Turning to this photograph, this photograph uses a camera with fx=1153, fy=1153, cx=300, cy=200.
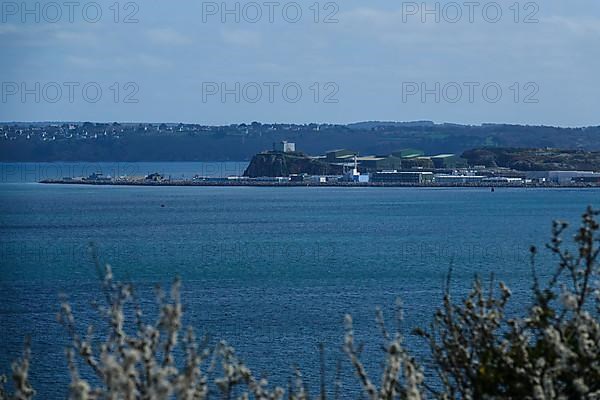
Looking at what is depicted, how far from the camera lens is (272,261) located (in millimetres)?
37656

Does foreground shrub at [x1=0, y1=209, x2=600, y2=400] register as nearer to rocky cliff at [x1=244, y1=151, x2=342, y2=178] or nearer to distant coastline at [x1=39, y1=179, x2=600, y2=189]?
distant coastline at [x1=39, y1=179, x2=600, y2=189]

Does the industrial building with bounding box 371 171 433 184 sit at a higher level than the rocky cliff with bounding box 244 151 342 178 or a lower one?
lower

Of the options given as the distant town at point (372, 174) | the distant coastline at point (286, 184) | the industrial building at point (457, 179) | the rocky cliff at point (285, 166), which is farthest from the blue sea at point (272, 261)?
the rocky cliff at point (285, 166)

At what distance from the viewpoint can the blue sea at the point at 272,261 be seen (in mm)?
20828

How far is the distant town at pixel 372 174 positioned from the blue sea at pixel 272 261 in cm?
2124

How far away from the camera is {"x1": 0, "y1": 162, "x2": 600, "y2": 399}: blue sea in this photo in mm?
20828

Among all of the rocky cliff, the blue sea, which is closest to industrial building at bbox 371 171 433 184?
the rocky cliff

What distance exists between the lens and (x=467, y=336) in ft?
17.9

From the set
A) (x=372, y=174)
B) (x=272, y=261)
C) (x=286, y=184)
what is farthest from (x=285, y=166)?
(x=272, y=261)

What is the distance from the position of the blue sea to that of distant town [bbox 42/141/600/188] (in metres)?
21.2

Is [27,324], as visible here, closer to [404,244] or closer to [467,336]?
[467,336]

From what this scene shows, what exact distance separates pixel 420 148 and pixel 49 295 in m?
128

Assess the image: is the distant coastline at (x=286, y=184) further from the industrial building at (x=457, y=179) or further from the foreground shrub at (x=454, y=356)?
the foreground shrub at (x=454, y=356)

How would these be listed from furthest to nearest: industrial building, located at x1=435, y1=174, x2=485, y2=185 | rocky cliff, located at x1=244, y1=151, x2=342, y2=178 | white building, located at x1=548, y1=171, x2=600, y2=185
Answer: rocky cliff, located at x1=244, y1=151, x2=342, y2=178 < industrial building, located at x1=435, y1=174, x2=485, y2=185 < white building, located at x1=548, y1=171, x2=600, y2=185
